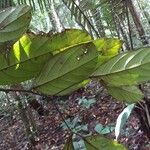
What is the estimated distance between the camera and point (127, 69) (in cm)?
48

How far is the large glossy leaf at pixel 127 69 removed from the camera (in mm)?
463

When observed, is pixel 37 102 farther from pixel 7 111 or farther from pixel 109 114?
pixel 109 114

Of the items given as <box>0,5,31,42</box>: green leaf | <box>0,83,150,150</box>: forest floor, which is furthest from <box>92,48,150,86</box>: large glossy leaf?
<box>0,83,150,150</box>: forest floor

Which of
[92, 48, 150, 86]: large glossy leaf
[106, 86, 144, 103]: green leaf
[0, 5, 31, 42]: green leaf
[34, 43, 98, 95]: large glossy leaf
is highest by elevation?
[0, 5, 31, 42]: green leaf

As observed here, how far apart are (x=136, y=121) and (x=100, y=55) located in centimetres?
424

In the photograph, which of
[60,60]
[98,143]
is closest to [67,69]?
[60,60]

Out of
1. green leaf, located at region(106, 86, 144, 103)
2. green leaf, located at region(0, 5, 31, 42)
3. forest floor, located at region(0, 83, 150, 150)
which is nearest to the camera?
green leaf, located at region(0, 5, 31, 42)

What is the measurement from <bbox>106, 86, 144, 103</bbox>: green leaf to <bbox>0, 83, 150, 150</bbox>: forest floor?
3.12 m

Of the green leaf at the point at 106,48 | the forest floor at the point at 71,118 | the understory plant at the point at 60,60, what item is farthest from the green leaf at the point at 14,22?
the forest floor at the point at 71,118

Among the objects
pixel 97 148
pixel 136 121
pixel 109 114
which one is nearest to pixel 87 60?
pixel 97 148

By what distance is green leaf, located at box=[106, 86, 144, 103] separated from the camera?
0.56 m

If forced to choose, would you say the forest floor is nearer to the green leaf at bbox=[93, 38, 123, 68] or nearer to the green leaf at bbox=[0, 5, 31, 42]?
the green leaf at bbox=[93, 38, 123, 68]

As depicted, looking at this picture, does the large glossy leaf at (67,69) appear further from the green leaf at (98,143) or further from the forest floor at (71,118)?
the forest floor at (71,118)

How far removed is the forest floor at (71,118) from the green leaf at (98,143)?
125 inches
